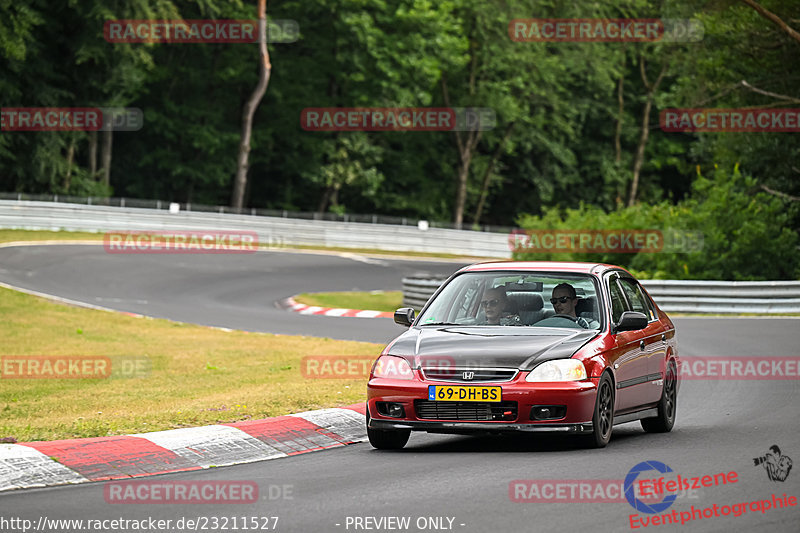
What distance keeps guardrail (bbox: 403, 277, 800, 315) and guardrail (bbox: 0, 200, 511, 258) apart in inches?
863

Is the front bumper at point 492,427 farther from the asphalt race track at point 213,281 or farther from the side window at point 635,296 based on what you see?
the asphalt race track at point 213,281

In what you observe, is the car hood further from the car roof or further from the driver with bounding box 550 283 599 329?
the car roof

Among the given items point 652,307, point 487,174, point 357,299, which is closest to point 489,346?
point 652,307

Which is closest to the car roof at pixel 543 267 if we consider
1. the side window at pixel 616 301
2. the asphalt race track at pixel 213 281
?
the side window at pixel 616 301

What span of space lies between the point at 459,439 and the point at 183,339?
39.5 ft

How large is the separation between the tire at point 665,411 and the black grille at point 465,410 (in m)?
2.22

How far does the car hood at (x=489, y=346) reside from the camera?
9016mm

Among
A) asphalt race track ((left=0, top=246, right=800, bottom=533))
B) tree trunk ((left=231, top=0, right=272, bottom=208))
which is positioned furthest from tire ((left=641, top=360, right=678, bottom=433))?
tree trunk ((left=231, top=0, right=272, bottom=208))

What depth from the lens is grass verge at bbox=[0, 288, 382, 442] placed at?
411 inches

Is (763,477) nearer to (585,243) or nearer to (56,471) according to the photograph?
(56,471)

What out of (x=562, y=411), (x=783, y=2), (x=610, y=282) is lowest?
(x=562, y=411)

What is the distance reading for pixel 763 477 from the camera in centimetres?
792

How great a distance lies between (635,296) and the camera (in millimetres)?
11102

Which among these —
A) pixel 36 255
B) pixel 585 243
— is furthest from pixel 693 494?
pixel 36 255
